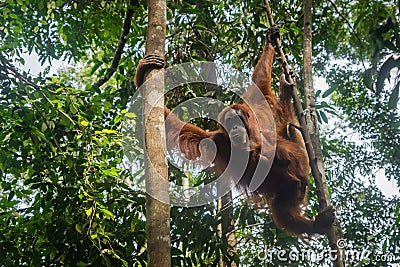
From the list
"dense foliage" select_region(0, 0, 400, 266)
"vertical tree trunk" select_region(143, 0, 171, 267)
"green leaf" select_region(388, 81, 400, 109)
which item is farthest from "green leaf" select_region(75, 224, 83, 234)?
"green leaf" select_region(388, 81, 400, 109)

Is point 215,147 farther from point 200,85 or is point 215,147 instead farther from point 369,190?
point 369,190

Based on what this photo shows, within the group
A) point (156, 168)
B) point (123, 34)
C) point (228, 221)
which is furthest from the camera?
point (123, 34)

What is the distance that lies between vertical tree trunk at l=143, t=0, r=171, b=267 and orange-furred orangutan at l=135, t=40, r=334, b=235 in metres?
1.14

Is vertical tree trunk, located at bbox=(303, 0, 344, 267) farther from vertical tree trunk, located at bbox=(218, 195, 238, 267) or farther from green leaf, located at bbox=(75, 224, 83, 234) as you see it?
green leaf, located at bbox=(75, 224, 83, 234)

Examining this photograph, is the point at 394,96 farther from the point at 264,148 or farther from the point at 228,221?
the point at 228,221

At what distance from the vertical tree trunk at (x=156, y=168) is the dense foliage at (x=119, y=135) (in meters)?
0.80

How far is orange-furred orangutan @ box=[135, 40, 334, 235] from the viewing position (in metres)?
3.74

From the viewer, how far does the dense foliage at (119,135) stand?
2912 millimetres

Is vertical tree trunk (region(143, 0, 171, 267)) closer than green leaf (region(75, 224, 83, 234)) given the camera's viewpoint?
Yes

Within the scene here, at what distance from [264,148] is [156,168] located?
5.72 feet

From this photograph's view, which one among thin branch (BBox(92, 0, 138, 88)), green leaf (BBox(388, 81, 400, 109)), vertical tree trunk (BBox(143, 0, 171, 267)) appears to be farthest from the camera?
thin branch (BBox(92, 0, 138, 88))

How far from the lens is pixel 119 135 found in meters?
3.37

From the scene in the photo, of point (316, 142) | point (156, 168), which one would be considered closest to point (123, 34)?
point (316, 142)

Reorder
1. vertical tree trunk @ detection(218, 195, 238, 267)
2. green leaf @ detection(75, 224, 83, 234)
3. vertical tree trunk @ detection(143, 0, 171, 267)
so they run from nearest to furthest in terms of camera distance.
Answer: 1. vertical tree trunk @ detection(143, 0, 171, 267)
2. green leaf @ detection(75, 224, 83, 234)
3. vertical tree trunk @ detection(218, 195, 238, 267)
